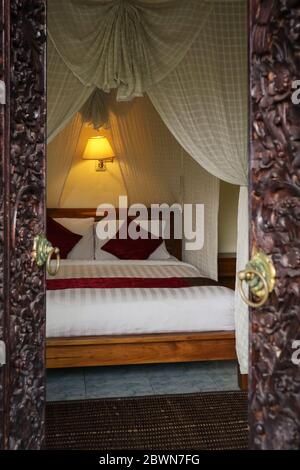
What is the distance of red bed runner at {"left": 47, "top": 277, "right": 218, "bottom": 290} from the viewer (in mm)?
3385

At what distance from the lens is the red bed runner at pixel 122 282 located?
11.1 feet

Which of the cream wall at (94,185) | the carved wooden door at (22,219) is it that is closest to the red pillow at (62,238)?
the cream wall at (94,185)

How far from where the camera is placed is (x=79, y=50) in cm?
270

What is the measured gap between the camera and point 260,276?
1.13m

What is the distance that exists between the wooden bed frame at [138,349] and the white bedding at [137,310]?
5 centimetres

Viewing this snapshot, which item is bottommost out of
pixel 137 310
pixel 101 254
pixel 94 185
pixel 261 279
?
pixel 137 310

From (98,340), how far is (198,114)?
1.53 m

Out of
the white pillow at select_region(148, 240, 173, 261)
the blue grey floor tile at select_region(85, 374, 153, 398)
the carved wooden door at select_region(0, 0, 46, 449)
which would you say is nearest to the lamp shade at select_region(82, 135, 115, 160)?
the white pillow at select_region(148, 240, 173, 261)

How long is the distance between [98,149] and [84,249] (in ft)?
3.78

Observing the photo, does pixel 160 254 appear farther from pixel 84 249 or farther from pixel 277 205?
pixel 277 205

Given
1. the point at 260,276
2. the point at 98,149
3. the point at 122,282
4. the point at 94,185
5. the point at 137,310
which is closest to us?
the point at 260,276

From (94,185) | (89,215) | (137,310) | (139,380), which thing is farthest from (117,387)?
Result: (94,185)

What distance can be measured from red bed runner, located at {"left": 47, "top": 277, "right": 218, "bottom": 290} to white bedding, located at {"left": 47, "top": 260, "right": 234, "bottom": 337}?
104mm

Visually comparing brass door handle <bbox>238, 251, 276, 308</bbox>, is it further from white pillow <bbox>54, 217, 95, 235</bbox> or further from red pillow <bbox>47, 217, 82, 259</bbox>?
white pillow <bbox>54, 217, 95, 235</bbox>
